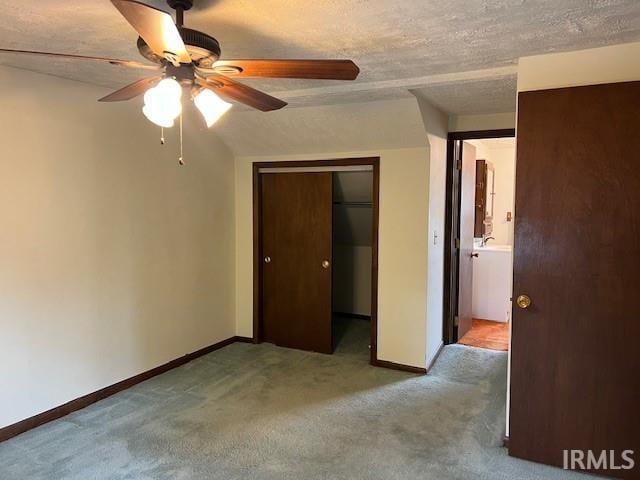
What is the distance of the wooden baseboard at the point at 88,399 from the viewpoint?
2.83m

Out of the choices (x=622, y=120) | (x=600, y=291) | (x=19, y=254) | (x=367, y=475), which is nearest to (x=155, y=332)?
(x=19, y=254)

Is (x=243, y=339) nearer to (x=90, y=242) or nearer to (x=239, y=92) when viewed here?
(x=90, y=242)

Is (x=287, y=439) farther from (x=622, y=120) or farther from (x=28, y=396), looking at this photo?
(x=622, y=120)

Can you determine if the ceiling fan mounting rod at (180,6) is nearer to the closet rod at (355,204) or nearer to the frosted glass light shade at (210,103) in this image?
the frosted glass light shade at (210,103)

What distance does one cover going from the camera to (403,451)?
270 centimetres

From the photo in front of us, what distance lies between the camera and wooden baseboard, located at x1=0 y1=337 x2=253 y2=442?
2.83 m

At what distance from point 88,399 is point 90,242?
1088 millimetres

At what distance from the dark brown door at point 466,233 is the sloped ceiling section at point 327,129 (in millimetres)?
1108

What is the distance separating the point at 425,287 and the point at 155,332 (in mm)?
2232

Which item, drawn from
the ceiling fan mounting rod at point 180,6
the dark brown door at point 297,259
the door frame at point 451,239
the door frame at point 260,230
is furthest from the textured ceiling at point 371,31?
the dark brown door at point 297,259

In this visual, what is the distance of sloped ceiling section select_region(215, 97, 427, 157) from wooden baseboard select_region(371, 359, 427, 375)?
183 cm

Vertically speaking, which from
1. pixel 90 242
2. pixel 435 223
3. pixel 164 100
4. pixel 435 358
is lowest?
pixel 435 358

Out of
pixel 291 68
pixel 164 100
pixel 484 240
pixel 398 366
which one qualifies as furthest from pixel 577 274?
pixel 484 240

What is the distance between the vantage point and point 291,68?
1764 millimetres
